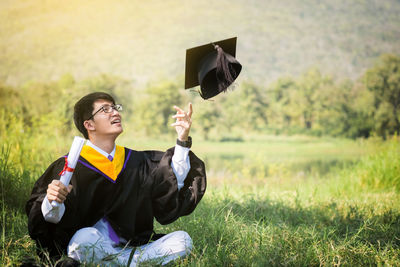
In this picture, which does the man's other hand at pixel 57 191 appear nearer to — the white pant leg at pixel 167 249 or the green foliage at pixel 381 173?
the white pant leg at pixel 167 249

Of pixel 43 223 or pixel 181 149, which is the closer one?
pixel 43 223

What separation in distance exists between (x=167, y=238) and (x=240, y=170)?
22.8 ft

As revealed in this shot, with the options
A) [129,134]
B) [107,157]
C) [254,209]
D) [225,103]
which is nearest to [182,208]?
[107,157]

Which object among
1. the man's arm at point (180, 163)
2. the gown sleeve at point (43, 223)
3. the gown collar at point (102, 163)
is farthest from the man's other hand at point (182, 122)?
the gown sleeve at point (43, 223)

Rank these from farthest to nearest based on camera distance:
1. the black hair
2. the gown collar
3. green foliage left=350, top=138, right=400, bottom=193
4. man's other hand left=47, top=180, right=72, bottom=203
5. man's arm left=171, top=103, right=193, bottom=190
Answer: green foliage left=350, top=138, right=400, bottom=193 < the black hair < the gown collar < man's arm left=171, top=103, right=193, bottom=190 < man's other hand left=47, top=180, right=72, bottom=203

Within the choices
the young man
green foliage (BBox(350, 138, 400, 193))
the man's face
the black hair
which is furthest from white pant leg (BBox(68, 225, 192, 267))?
green foliage (BBox(350, 138, 400, 193))

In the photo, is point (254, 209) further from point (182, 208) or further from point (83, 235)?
point (83, 235)

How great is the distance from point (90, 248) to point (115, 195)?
42cm

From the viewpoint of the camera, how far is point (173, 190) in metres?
2.92

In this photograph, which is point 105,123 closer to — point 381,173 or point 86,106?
point 86,106

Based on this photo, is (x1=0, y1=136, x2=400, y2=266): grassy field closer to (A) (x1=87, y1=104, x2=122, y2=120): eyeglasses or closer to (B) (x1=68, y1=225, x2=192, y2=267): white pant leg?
(B) (x1=68, y1=225, x2=192, y2=267): white pant leg

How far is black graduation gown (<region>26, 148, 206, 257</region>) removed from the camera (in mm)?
2844

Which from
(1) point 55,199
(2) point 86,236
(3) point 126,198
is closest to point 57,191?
(1) point 55,199

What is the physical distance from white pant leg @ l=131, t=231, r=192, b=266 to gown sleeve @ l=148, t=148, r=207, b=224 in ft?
0.49
